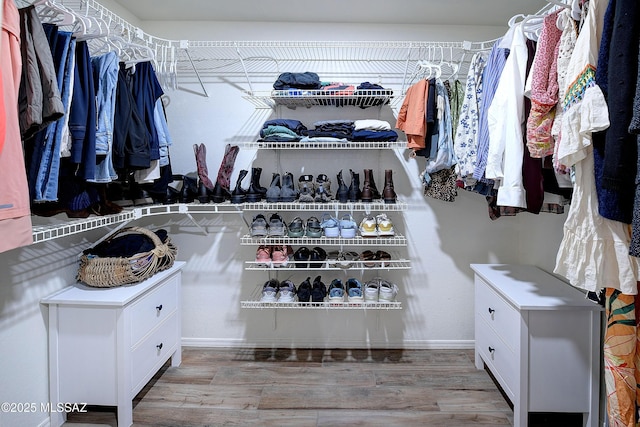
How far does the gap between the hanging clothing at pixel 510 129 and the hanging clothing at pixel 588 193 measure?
1.00ft

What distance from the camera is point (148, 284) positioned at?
73.2 inches

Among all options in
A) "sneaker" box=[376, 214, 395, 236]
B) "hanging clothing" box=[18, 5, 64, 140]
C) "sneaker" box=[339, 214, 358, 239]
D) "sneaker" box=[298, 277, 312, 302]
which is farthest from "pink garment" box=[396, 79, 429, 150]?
"hanging clothing" box=[18, 5, 64, 140]

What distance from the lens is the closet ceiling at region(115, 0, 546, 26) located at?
85.8 inches

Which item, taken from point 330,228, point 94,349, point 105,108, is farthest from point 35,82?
point 330,228

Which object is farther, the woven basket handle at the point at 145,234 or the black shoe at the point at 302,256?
the black shoe at the point at 302,256

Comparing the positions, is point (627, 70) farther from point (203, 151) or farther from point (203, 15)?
point (203, 15)

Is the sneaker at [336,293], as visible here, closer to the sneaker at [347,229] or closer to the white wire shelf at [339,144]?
the sneaker at [347,229]

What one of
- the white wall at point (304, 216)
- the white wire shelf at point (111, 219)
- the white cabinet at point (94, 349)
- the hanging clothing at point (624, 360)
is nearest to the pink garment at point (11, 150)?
the white wire shelf at point (111, 219)

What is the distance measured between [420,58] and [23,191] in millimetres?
2333

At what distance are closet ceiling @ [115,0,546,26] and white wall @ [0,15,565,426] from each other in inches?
2.5

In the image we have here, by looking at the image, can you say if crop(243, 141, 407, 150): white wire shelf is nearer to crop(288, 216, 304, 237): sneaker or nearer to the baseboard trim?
crop(288, 216, 304, 237): sneaker

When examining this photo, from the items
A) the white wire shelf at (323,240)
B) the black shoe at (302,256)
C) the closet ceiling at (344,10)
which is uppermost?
the closet ceiling at (344,10)

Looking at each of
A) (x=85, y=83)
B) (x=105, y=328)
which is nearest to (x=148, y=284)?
(x=105, y=328)

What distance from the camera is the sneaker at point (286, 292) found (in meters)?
2.23
